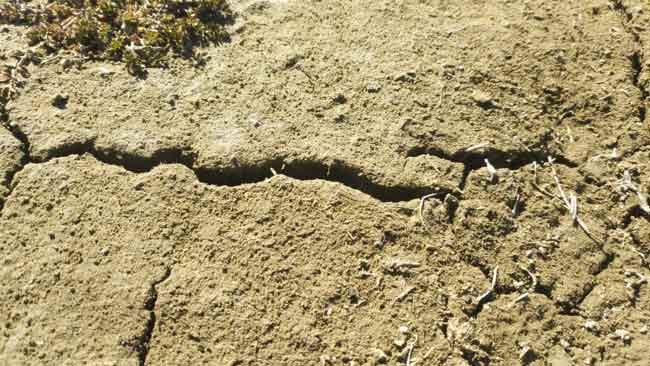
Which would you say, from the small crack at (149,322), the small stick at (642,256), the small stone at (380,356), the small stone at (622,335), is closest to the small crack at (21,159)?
the small crack at (149,322)

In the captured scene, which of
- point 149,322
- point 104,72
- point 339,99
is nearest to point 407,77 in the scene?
point 339,99

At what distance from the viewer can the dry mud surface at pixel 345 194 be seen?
284 cm

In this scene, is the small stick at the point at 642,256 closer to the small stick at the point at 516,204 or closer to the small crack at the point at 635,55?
the small stick at the point at 516,204

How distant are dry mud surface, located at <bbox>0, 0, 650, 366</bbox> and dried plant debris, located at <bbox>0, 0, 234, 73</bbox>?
4.5 inches

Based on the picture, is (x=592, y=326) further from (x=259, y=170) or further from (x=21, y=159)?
(x=21, y=159)

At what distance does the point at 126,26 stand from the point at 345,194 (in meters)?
1.72

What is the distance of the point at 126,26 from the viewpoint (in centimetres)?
385

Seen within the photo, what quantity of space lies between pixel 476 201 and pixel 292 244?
0.91m

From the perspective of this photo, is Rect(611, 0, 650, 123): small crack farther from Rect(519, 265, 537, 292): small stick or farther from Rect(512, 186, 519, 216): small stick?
Rect(519, 265, 537, 292): small stick

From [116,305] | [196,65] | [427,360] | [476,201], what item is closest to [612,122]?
[476,201]

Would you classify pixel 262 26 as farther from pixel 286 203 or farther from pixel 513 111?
pixel 513 111

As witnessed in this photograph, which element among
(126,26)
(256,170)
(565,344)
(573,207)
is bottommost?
(565,344)

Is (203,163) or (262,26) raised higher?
(262,26)

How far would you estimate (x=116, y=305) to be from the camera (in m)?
2.92
